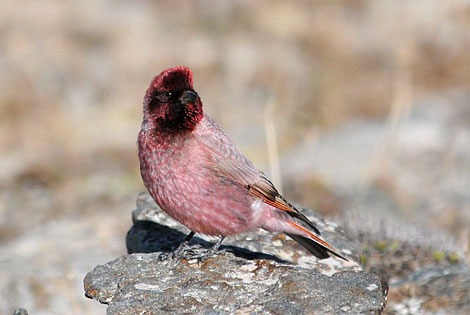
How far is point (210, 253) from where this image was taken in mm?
4715

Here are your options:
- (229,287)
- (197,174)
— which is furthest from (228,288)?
(197,174)

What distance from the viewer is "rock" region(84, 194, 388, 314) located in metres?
3.96

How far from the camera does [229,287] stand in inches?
168

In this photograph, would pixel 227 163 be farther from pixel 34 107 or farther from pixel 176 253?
pixel 34 107

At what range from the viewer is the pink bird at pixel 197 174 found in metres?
4.59

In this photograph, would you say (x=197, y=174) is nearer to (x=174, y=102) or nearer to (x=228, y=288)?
(x=174, y=102)

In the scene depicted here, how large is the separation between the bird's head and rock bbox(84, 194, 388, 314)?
89 cm

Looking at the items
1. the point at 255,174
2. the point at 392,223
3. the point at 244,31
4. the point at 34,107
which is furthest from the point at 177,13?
the point at 255,174

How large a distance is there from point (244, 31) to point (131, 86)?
2.93 meters

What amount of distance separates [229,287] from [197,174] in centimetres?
78

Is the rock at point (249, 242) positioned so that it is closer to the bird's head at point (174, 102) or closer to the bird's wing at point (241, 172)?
the bird's wing at point (241, 172)

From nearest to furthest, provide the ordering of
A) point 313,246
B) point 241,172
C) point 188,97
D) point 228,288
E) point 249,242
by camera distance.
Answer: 1. point 228,288
2. point 188,97
3. point 241,172
4. point 313,246
5. point 249,242

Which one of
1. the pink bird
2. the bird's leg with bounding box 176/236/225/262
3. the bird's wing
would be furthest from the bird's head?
the bird's leg with bounding box 176/236/225/262

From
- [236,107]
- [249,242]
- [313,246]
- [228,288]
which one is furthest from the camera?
[236,107]
